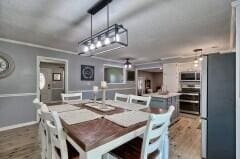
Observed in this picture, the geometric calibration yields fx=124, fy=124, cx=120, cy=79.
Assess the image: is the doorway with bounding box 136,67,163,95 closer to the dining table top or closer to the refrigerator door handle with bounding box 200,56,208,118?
the refrigerator door handle with bounding box 200,56,208,118

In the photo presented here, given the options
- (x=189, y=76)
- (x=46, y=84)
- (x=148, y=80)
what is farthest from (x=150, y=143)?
(x=148, y=80)

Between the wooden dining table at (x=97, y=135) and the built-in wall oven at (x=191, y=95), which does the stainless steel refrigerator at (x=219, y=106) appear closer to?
the wooden dining table at (x=97, y=135)

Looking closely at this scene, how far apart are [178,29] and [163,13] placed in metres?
0.78

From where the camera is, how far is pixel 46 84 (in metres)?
6.25

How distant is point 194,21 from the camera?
87.3 inches

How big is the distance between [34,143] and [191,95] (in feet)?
16.0

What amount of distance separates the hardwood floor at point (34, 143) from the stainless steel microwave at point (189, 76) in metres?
2.00

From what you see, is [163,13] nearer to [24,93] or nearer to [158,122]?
[158,122]

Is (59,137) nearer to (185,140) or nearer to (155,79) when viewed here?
(185,140)

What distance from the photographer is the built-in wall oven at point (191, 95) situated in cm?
445

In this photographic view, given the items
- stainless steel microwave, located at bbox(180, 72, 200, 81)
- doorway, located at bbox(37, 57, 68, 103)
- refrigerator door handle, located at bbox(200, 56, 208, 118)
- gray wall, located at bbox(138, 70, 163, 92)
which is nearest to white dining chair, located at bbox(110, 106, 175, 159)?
refrigerator door handle, located at bbox(200, 56, 208, 118)

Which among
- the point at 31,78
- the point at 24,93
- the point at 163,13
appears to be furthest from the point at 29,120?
the point at 163,13

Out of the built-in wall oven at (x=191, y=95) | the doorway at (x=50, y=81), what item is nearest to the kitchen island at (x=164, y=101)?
the built-in wall oven at (x=191, y=95)

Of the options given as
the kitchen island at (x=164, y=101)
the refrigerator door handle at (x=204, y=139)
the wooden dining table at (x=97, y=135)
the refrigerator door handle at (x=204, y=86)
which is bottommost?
the refrigerator door handle at (x=204, y=139)
